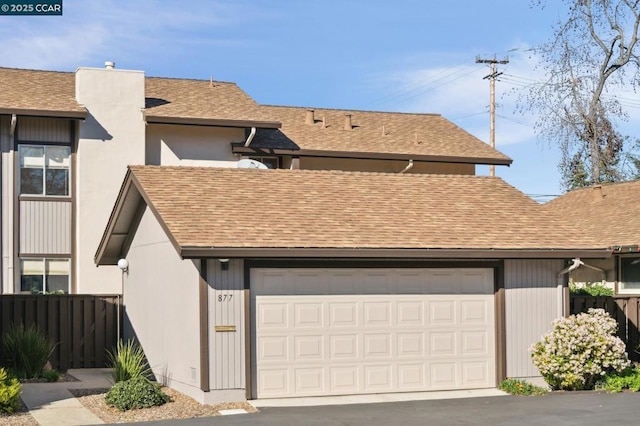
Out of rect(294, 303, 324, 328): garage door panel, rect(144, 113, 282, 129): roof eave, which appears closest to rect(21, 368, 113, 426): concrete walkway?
rect(294, 303, 324, 328): garage door panel

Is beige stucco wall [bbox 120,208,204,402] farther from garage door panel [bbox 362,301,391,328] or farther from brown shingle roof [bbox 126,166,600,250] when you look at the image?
garage door panel [bbox 362,301,391,328]

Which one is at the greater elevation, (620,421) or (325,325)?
(325,325)

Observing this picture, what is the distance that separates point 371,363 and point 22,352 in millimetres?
7383

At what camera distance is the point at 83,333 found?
74.0 feet

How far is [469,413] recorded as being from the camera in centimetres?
1594

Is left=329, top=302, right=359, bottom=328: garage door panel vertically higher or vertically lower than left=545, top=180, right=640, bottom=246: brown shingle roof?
lower

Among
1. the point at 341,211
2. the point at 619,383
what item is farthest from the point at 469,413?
the point at 341,211

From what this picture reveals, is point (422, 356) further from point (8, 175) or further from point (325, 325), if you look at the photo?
point (8, 175)

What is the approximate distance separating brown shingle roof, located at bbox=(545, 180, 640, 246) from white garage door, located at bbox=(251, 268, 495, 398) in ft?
27.9

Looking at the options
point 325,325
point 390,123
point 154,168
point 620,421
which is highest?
point 390,123

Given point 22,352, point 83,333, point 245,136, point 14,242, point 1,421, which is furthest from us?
point 245,136

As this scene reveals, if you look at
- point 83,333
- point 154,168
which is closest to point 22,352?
point 83,333

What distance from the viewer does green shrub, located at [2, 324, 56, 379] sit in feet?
65.5

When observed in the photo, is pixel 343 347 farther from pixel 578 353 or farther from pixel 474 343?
pixel 578 353
